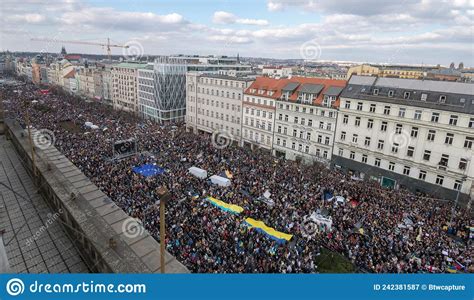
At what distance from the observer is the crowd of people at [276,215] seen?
19.3 m

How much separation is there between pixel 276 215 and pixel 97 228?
48.2 feet

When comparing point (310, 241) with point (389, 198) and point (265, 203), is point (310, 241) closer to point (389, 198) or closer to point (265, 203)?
point (265, 203)

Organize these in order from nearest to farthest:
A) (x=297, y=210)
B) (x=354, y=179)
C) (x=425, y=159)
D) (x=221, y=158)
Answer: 1. (x=297, y=210)
2. (x=425, y=159)
3. (x=354, y=179)
4. (x=221, y=158)

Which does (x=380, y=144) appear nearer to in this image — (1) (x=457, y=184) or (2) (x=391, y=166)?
(2) (x=391, y=166)

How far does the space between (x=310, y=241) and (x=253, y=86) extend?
120ft

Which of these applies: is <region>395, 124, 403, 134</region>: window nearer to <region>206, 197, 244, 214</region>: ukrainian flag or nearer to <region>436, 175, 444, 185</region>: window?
<region>436, 175, 444, 185</region>: window

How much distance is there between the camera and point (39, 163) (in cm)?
2670

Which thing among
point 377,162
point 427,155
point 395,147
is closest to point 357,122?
point 395,147

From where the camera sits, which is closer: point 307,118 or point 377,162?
point 377,162

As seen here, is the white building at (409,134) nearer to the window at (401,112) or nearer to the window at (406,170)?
the window at (401,112)

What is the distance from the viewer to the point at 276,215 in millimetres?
24766

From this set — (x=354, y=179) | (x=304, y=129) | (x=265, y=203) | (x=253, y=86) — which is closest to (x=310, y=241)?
(x=265, y=203)

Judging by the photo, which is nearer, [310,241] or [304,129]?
[310,241]

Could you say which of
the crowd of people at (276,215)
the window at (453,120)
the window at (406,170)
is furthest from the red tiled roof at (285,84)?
the window at (453,120)
